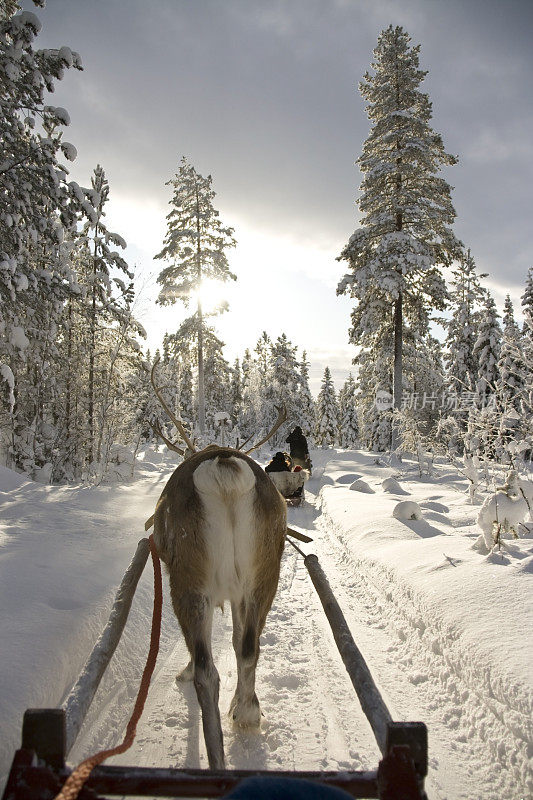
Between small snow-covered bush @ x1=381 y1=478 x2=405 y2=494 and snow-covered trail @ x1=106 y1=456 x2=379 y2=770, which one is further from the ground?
small snow-covered bush @ x1=381 y1=478 x2=405 y2=494

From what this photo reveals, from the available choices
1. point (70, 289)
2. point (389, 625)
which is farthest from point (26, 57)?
point (389, 625)

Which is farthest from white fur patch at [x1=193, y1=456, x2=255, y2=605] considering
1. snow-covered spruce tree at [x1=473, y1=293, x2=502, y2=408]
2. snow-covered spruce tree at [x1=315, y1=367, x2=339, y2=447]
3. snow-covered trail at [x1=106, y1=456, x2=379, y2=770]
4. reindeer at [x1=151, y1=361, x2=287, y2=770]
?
snow-covered spruce tree at [x1=315, y1=367, x2=339, y2=447]

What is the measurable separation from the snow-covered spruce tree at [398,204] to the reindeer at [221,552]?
14169 mm

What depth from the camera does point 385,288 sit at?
15.5 m

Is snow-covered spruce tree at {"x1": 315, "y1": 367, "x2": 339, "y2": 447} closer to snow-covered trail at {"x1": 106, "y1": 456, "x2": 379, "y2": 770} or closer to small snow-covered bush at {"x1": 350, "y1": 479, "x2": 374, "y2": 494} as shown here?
small snow-covered bush at {"x1": 350, "y1": 479, "x2": 374, "y2": 494}

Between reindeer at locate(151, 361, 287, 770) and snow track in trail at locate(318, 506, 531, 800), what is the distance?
3.51 ft

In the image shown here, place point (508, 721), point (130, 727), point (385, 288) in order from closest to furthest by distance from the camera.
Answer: point (130, 727) < point (508, 721) < point (385, 288)

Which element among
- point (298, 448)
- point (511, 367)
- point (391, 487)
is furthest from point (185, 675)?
point (298, 448)

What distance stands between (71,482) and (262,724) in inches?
448

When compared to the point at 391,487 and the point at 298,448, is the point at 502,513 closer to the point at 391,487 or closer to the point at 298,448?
the point at 391,487

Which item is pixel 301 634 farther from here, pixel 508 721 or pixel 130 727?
pixel 130 727

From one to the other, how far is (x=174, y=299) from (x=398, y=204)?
1175 centimetres

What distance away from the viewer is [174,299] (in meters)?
22.6

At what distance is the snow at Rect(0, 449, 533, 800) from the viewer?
7.61 ft
